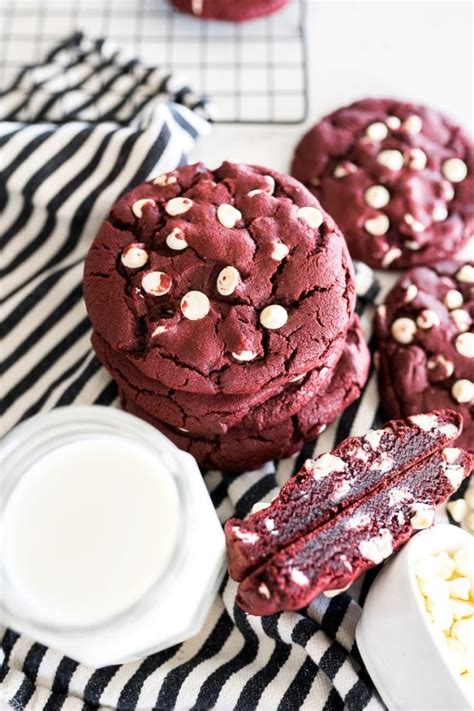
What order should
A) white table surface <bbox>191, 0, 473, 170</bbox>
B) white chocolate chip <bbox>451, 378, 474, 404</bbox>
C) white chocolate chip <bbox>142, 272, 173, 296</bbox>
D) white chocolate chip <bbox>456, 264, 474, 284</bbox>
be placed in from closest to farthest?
white chocolate chip <bbox>142, 272, 173, 296</bbox> < white chocolate chip <bbox>451, 378, 474, 404</bbox> < white chocolate chip <bbox>456, 264, 474, 284</bbox> < white table surface <bbox>191, 0, 473, 170</bbox>

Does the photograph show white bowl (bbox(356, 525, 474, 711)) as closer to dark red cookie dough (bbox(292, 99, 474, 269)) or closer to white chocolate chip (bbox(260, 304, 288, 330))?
white chocolate chip (bbox(260, 304, 288, 330))

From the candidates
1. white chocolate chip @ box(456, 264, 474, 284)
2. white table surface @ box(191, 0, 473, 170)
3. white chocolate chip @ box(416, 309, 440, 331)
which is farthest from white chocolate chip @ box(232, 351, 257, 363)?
white table surface @ box(191, 0, 473, 170)

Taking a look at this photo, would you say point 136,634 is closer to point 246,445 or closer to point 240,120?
point 246,445

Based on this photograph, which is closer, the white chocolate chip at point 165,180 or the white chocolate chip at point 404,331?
the white chocolate chip at point 165,180

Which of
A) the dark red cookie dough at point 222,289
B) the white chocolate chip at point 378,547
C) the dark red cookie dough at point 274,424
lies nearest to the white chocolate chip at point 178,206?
the dark red cookie dough at point 222,289

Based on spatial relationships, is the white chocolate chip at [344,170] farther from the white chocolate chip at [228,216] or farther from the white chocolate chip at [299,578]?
the white chocolate chip at [299,578]
